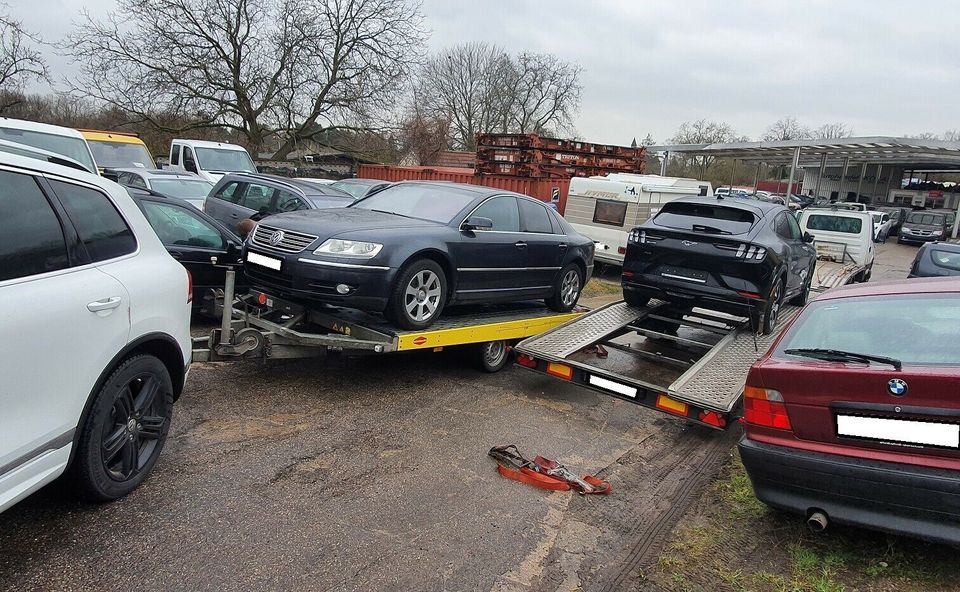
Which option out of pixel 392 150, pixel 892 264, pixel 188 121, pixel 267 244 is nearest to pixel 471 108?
pixel 392 150

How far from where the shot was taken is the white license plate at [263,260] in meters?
5.39

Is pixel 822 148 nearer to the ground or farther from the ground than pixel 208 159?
farther from the ground

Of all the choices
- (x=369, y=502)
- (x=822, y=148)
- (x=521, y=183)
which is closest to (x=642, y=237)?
(x=369, y=502)

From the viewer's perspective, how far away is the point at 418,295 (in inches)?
226

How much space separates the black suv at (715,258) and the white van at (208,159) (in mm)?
11866

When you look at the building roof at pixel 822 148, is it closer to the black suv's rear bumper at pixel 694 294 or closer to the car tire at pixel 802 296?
the car tire at pixel 802 296

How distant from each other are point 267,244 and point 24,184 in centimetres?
273

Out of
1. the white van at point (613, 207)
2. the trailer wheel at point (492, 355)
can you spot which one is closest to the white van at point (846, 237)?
the white van at point (613, 207)

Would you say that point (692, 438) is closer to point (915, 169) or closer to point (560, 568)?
point (560, 568)

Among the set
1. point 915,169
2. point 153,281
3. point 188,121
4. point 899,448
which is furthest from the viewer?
point 915,169

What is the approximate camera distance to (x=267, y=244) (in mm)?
5551

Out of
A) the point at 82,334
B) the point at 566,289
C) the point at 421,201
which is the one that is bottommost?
the point at 566,289

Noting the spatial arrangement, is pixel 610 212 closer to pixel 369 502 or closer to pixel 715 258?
pixel 715 258

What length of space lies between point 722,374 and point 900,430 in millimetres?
2428
